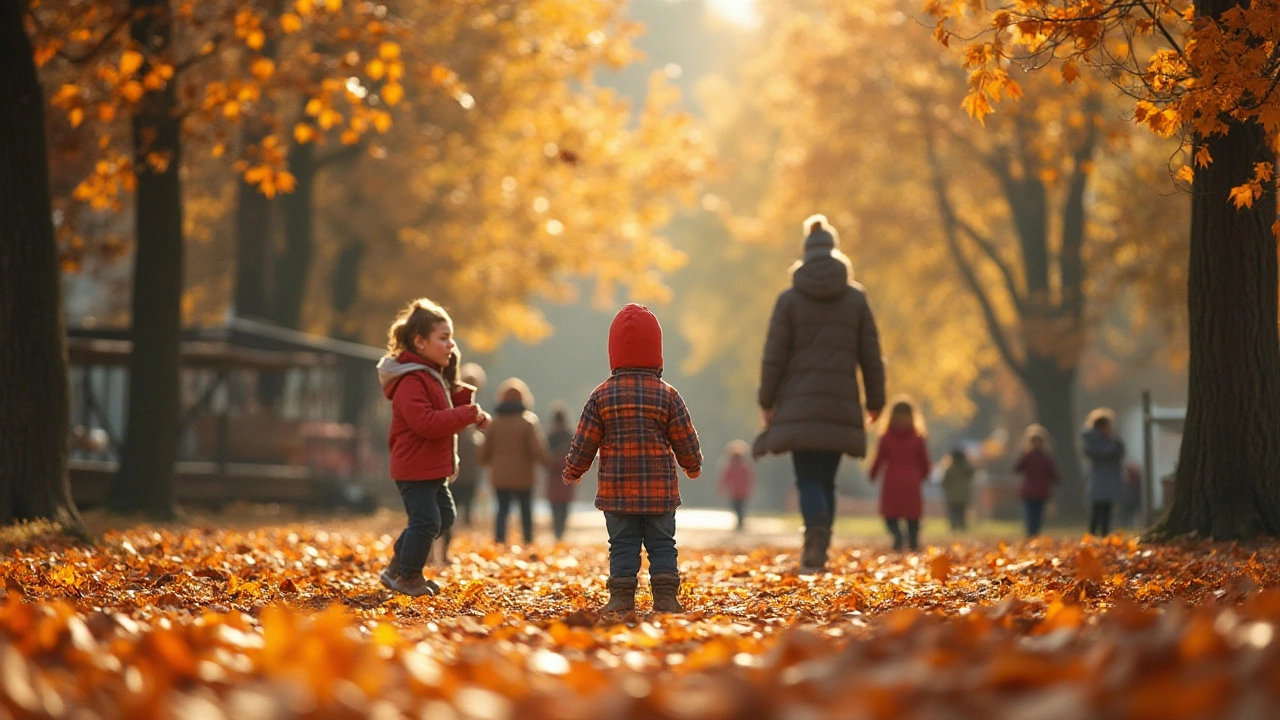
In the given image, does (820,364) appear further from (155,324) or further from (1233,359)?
(155,324)

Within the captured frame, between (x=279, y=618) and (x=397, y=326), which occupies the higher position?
(x=397, y=326)

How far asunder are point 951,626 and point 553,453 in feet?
52.5

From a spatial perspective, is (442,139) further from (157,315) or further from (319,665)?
(319,665)

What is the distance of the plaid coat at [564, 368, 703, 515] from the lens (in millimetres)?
7488

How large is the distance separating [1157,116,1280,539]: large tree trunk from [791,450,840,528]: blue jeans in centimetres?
239

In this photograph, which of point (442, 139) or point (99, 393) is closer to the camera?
point (442, 139)

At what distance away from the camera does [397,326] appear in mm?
8875

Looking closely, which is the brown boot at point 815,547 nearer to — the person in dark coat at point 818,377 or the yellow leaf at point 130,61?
the person in dark coat at point 818,377

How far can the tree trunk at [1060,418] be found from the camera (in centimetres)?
2767

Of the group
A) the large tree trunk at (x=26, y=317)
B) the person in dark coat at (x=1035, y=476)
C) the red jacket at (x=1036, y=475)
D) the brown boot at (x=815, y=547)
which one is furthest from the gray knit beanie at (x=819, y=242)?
the red jacket at (x=1036, y=475)

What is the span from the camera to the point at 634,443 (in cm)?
750

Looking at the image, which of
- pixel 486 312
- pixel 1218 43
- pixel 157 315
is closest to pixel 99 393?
pixel 486 312

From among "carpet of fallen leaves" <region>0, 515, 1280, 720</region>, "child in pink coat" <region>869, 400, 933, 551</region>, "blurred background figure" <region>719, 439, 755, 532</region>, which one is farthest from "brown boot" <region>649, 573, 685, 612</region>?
"blurred background figure" <region>719, 439, 755, 532</region>

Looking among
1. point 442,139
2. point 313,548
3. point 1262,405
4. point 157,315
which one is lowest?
Answer: point 313,548
